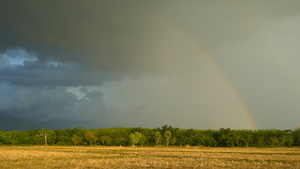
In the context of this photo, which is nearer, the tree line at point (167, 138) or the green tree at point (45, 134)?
the tree line at point (167, 138)

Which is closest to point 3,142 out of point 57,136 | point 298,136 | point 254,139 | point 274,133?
point 57,136

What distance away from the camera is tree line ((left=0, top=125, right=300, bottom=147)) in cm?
11888

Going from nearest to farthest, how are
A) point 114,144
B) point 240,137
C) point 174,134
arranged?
point 240,137
point 114,144
point 174,134

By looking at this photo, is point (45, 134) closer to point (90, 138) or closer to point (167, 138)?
point (90, 138)

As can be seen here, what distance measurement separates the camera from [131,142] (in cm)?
11725

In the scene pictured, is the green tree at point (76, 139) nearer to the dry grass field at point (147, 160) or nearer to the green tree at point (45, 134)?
the green tree at point (45, 134)

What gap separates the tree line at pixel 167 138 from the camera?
118875 mm

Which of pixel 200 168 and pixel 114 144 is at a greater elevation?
pixel 200 168

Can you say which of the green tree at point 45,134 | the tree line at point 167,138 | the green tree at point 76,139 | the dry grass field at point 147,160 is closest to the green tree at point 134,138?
the tree line at point 167,138

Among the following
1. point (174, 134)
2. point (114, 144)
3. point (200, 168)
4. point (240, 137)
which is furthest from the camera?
point (174, 134)

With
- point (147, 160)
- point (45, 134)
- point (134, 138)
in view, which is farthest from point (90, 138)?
point (147, 160)

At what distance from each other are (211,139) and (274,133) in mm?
32493

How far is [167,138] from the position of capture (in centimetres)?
12481

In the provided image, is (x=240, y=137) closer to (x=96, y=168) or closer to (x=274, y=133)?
(x=274, y=133)
